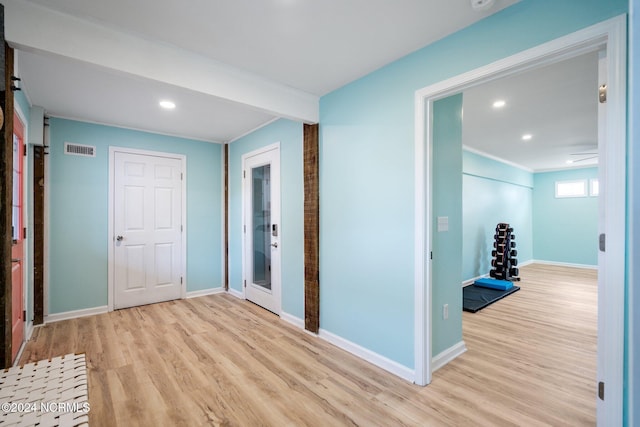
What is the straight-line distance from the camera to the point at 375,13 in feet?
6.12

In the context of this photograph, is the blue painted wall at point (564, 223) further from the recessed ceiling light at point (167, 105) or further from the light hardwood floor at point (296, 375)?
the recessed ceiling light at point (167, 105)

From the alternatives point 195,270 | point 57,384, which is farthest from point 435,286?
point 195,270

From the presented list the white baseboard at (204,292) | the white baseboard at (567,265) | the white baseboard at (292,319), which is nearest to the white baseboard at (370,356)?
the white baseboard at (292,319)

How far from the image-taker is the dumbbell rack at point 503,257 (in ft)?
18.9

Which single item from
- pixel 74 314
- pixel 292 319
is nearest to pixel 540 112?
pixel 292 319

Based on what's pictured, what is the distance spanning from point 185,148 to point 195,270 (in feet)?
6.35

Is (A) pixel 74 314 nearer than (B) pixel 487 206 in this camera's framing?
Yes

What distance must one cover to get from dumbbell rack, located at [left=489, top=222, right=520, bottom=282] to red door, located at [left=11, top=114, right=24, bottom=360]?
6985mm

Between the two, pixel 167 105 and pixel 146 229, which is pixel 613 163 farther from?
pixel 146 229

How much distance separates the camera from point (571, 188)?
7746 millimetres

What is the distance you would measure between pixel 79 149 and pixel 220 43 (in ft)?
9.43

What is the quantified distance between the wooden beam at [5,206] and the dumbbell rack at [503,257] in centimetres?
668

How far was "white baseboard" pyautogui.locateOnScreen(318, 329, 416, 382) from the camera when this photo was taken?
2.34 m

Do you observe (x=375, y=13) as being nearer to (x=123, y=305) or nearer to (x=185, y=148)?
(x=185, y=148)
